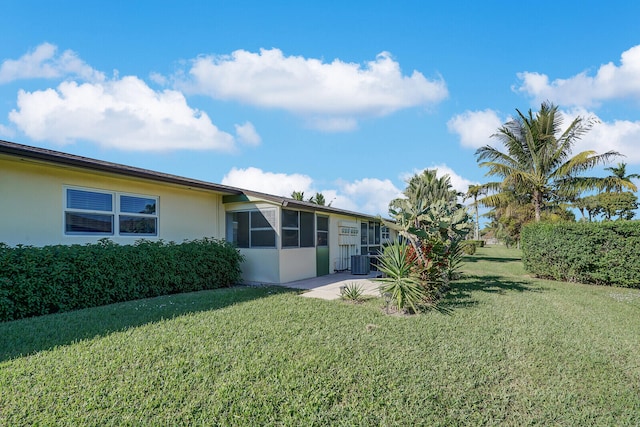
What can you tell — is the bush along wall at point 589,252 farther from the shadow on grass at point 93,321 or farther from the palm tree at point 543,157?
the shadow on grass at point 93,321

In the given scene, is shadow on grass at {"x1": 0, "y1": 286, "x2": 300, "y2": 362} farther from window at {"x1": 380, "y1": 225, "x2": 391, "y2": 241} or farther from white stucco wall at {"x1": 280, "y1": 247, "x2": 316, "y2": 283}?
window at {"x1": 380, "y1": 225, "x2": 391, "y2": 241}

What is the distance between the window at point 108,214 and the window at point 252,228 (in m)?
2.78

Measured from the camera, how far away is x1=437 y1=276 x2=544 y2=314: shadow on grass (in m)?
7.81

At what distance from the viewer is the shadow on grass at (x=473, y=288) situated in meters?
7.81

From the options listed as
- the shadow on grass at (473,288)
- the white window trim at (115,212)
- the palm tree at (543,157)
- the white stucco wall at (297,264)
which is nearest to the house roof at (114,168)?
the white window trim at (115,212)

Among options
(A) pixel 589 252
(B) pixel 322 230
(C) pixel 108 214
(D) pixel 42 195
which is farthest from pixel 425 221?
(D) pixel 42 195

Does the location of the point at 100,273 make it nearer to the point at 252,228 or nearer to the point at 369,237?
the point at 252,228

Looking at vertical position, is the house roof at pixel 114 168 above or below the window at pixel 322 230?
above

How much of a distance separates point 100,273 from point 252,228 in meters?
5.09

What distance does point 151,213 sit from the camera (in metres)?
10.0

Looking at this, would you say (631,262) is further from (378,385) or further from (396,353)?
(378,385)

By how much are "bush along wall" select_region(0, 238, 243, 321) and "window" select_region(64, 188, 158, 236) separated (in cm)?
61

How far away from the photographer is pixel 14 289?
625 cm

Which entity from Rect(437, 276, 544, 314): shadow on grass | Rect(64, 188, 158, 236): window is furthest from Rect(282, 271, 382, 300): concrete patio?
Rect(64, 188, 158, 236): window
